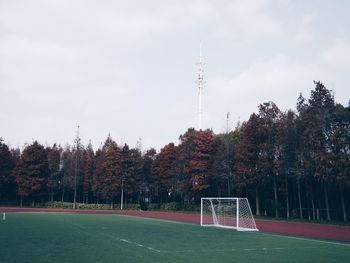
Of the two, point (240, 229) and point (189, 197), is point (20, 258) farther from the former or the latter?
point (189, 197)

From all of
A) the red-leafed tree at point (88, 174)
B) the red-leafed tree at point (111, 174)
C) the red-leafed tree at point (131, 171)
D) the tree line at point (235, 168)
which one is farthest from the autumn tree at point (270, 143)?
the red-leafed tree at point (88, 174)

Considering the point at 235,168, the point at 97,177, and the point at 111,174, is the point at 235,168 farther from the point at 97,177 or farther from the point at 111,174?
the point at 97,177

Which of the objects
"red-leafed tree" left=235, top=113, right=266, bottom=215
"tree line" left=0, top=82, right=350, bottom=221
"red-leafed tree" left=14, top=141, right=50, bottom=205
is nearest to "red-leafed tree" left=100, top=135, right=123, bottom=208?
"tree line" left=0, top=82, right=350, bottom=221

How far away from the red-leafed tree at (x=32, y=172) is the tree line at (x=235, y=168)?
6.4 inches

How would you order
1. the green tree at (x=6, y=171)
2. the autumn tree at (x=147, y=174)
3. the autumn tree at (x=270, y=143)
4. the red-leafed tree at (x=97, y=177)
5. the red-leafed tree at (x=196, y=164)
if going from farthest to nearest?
the autumn tree at (x=147, y=174)
the red-leafed tree at (x=97, y=177)
the green tree at (x=6, y=171)
the red-leafed tree at (x=196, y=164)
the autumn tree at (x=270, y=143)

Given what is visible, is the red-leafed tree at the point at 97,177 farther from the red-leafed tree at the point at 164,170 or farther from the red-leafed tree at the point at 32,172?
the red-leafed tree at the point at 164,170

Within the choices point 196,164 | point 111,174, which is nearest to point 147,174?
point 111,174

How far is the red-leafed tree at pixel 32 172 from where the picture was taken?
204ft

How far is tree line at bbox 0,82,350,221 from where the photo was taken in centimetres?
3447

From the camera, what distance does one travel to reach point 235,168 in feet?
151

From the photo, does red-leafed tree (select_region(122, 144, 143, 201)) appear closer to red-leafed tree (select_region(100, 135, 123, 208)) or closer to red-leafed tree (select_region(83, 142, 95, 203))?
red-leafed tree (select_region(100, 135, 123, 208))

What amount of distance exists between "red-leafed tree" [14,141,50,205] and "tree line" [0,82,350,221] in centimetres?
16

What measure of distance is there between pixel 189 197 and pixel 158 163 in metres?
11.0

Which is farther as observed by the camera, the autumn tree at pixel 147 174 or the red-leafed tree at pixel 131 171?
the autumn tree at pixel 147 174
